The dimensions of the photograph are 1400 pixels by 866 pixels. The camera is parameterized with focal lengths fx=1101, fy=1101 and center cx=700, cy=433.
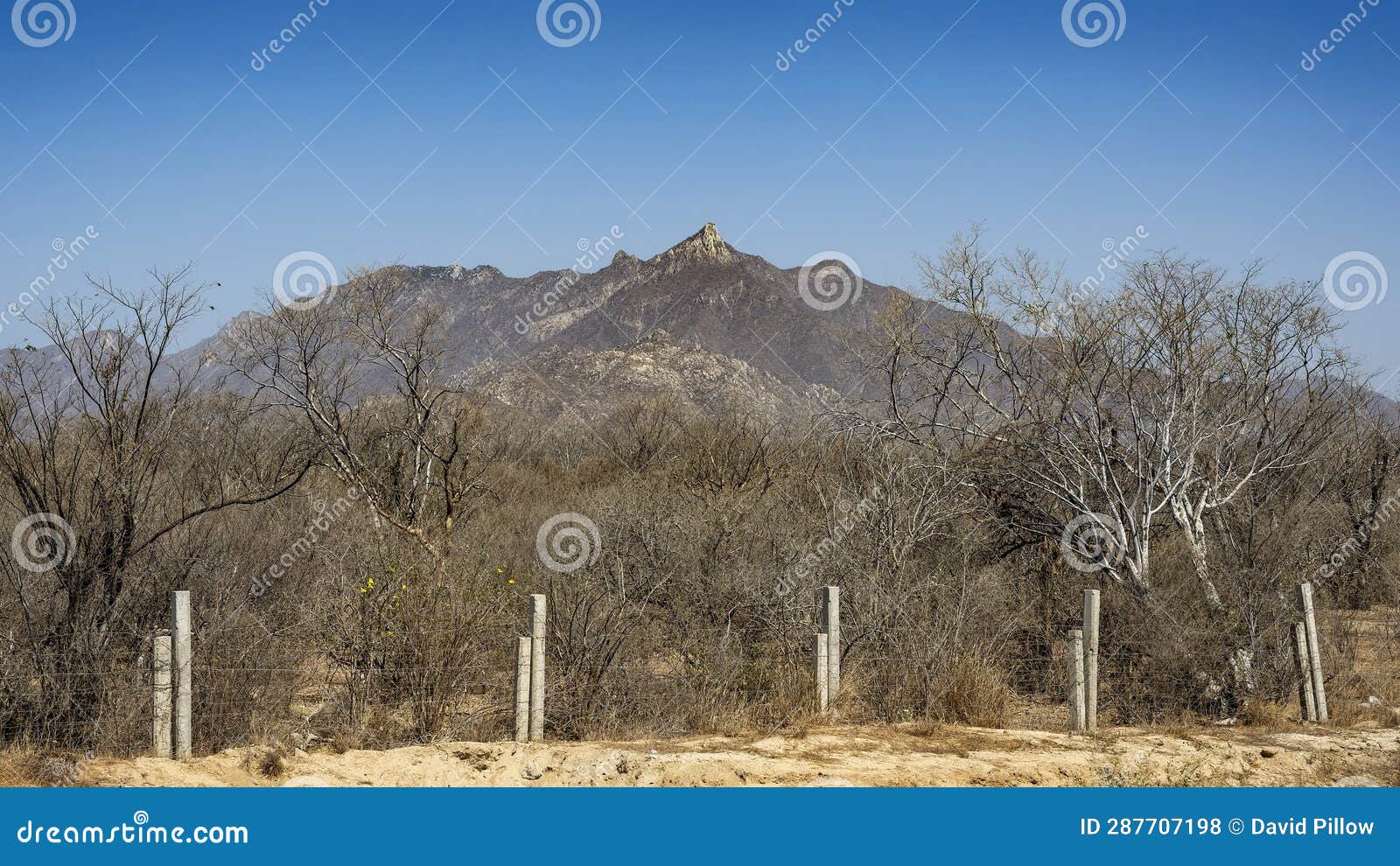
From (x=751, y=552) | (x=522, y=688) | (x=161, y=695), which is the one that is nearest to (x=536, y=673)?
(x=522, y=688)

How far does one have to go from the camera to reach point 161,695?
9094mm

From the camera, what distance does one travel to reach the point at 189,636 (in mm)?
9164

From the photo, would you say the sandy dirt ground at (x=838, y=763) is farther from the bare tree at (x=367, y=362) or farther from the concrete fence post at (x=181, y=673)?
the bare tree at (x=367, y=362)

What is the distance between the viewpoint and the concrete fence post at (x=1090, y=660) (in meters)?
11.4

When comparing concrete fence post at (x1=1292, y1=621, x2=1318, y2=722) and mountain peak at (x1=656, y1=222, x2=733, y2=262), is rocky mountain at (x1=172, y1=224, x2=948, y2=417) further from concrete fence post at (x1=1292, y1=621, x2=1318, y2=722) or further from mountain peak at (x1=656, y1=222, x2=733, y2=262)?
concrete fence post at (x1=1292, y1=621, x2=1318, y2=722)

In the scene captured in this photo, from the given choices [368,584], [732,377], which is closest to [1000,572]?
[368,584]

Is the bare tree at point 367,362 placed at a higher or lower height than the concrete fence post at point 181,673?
higher

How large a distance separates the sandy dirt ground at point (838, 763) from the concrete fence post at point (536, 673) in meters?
0.23

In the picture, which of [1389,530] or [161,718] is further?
[1389,530]

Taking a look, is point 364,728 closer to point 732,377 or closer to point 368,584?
point 368,584

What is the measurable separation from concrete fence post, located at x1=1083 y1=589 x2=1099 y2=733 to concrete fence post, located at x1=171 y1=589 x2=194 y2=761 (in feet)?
28.1

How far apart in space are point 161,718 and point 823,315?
311 ft

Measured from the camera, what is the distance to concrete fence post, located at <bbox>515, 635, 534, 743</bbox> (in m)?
10.3

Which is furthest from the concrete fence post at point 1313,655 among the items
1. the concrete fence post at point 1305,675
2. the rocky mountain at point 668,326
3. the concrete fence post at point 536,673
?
the rocky mountain at point 668,326
